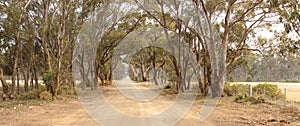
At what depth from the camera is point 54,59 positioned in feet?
74.1

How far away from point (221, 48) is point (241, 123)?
11088 mm

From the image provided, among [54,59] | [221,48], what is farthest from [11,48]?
[221,48]

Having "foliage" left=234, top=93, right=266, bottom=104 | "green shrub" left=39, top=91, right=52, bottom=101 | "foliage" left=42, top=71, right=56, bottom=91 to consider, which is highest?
"foliage" left=42, top=71, right=56, bottom=91

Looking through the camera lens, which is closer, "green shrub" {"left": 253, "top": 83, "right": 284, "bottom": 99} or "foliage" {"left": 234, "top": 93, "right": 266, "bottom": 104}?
"foliage" {"left": 234, "top": 93, "right": 266, "bottom": 104}

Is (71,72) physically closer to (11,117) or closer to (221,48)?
(221,48)

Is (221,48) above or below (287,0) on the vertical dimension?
below

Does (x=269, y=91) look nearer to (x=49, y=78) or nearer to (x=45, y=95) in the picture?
(x=49, y=78)

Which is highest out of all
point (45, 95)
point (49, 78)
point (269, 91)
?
point (49, 78)

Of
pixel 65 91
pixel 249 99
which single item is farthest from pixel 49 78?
pixel 249 99

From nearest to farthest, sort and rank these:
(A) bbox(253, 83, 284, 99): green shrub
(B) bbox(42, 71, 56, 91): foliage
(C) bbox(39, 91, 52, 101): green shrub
Result: (C) bbox(39, 91, 52, 101): green shrub < (B) bbox(42, 71, 56, 91): foliage < (A) bbox(253, 83, 284, 99): green shrub

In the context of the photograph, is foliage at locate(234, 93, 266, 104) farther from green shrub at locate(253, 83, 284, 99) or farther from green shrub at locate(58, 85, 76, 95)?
green shrub at locate(58, 85, 76, 95)

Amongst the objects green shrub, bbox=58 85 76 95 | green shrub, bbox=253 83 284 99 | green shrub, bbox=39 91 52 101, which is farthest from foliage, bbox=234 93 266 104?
green shrub, bbox=58 85 76 95

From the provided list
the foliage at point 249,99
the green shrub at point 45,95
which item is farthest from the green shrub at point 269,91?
the green shrub at point 45,95

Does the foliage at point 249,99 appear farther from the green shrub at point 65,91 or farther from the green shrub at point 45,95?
the green shrub at point 65,91
